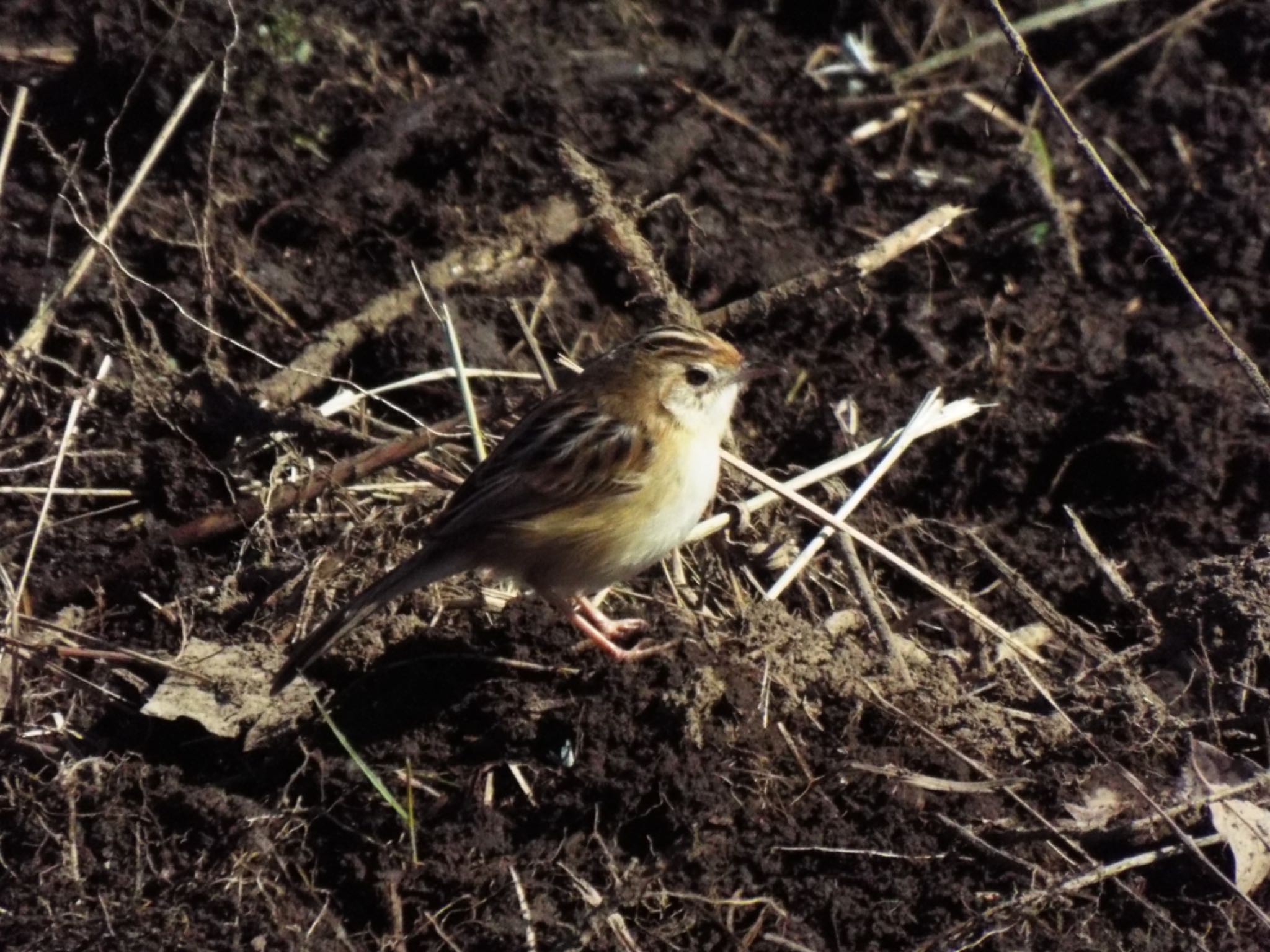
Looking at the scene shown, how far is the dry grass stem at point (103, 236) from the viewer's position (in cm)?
688

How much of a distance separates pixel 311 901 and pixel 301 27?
4.83 m

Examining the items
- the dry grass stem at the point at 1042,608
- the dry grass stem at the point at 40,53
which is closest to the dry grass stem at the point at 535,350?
the dry grass stem at the point at 1042,608

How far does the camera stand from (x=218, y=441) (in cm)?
671

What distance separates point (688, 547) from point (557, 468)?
97 centimetres

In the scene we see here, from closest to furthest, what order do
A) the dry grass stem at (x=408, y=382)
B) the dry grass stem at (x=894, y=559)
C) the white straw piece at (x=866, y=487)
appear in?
the dry grass stem at (x=894, y=559) < the white straw piece at (x=866, y=487) < the dry grass stem at (x=408, y=382)

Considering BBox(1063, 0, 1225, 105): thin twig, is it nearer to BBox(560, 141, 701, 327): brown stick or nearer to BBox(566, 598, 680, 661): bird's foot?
BBox(560, 141, 701, 327): brown stick

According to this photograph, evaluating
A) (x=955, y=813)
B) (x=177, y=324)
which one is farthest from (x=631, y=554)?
(x=177, y=324)

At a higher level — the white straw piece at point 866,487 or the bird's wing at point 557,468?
the bird's wing at point 557,468

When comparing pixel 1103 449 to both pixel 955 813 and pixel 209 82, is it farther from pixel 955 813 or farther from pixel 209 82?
pixel 209 82

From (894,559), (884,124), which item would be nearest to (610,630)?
(894,559)

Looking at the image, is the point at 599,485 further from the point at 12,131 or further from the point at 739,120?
the point at 12,131

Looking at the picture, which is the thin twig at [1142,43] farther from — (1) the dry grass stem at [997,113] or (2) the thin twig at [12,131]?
(2) the thin twig at [12,131]

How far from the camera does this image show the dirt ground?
5.27 metres

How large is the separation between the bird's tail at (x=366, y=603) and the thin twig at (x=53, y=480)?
1.15 m
